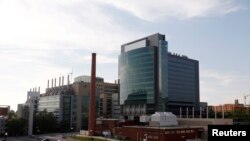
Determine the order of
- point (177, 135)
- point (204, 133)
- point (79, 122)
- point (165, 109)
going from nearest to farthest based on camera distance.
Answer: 1. point (177, 135)
2. point (204, 133)
3. point (165, 109)
4. point (79, 122)

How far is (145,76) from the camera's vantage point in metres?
173

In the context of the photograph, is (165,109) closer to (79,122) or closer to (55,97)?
(79,122)

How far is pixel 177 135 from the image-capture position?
3730 inches

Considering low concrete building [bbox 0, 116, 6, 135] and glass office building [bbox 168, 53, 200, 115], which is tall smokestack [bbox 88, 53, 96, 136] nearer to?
low concrete building [bbox 0, 116, 6, 135]

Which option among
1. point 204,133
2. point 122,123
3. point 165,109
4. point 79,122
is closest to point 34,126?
point 79,122

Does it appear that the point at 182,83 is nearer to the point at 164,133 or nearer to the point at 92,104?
the point at 92,104

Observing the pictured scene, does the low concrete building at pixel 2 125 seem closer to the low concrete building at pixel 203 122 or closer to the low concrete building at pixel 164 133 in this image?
the low concrete building at pixel 164 133

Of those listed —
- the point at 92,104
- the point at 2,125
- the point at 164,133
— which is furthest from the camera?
the point at 2,125

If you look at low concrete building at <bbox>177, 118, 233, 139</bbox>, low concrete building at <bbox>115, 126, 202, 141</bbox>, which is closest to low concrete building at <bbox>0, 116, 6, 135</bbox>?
low concrete building at <bbox>115, 126, 202, 141</bbox>

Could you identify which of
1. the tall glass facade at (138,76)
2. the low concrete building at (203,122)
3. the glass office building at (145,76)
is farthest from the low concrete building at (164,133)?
the tall glass facade at (138,76)

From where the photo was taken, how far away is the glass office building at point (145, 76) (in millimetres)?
167750

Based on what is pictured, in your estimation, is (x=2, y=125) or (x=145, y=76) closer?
(x=2, y=125)

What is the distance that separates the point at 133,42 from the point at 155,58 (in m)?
21.8

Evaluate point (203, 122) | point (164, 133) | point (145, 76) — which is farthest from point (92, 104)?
point (145, 76)
